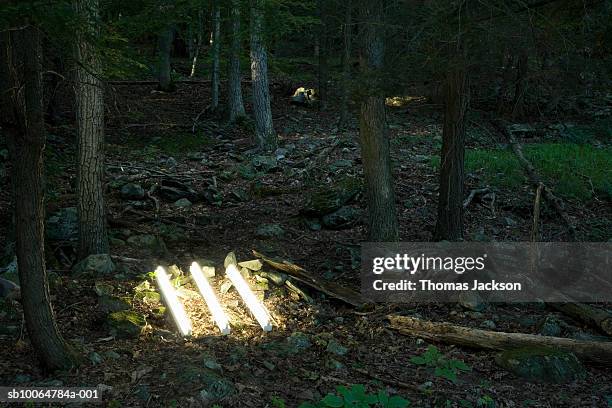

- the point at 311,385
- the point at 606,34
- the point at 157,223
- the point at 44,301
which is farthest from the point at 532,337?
the point at 157,223

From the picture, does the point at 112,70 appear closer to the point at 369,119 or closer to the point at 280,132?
the point at 369,119

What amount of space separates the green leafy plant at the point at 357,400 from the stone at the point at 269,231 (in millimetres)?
5548

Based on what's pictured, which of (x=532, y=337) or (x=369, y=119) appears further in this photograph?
(x=369, y=119)

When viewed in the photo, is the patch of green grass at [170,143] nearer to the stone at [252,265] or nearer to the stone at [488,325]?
the stone at [252,265]

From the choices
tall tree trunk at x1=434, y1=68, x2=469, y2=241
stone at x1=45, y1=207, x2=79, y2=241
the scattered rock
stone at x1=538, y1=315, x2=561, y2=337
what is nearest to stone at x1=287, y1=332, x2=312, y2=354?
stone at x1=538, y1=315, x2=561, y2=337

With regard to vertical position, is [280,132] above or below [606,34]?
below

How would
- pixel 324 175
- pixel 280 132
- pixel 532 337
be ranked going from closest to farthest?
pixel 532 337 < pixel 324 175 < pixel 280 132

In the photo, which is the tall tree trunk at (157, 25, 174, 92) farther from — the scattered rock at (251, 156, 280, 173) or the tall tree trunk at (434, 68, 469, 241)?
the tall tree trunk at (434, 68, 469, 241)

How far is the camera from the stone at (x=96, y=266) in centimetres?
807

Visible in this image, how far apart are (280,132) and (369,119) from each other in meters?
10.6

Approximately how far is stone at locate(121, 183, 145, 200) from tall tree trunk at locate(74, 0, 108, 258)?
344 cm

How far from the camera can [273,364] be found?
6102 millimetres

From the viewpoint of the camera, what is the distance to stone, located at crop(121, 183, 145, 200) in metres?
11.9

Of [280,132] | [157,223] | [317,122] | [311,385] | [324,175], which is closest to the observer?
[311,385]
